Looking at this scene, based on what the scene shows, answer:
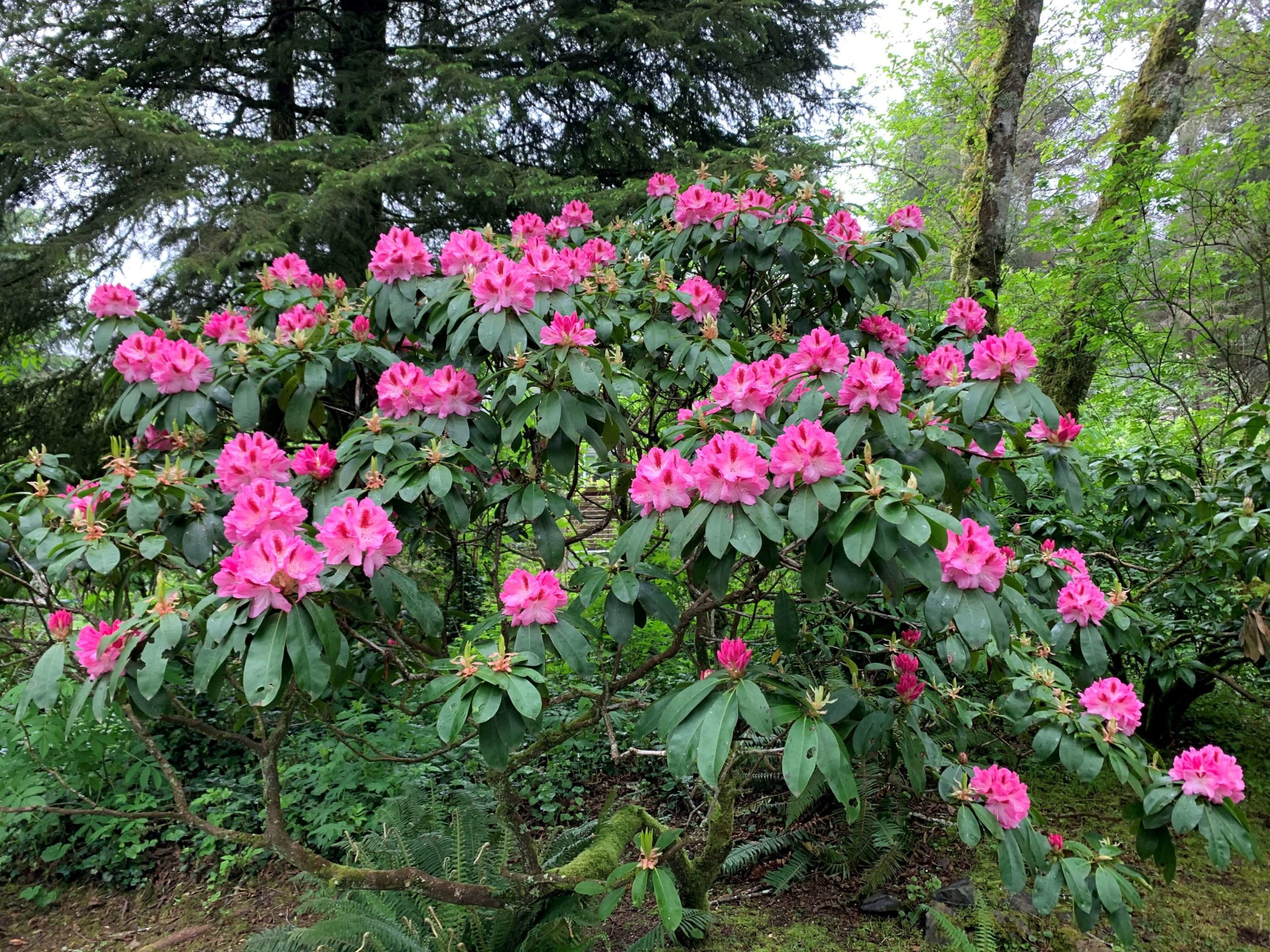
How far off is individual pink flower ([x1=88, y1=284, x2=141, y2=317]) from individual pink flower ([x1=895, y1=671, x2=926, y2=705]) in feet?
7.37

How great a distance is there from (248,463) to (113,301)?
2.84ft

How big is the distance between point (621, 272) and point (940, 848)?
96.5 inches

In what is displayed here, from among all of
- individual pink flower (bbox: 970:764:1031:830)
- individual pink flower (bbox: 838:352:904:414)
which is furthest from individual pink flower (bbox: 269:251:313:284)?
individual pink flower (bbox: 970:764:1031:830)

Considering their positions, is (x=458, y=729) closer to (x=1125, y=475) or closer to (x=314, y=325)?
(x=314, y=325)

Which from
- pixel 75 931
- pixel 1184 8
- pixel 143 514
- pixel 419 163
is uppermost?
pixel 1184 8

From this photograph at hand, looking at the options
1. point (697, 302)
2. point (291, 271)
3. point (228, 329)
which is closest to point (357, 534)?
point (228, 329)

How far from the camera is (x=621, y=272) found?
228 centimetres

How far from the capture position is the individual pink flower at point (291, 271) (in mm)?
2121

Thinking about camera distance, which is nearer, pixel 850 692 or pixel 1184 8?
pixel 850 692

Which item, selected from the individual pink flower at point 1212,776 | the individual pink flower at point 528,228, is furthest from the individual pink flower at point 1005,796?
the individual pink flower at point 528,228

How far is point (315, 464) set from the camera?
150cm

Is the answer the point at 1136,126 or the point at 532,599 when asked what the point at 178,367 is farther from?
the point at 1136,126

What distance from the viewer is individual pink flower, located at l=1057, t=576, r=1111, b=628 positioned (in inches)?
67.6

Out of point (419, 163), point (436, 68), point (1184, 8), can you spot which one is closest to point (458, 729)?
point (419, 163)
